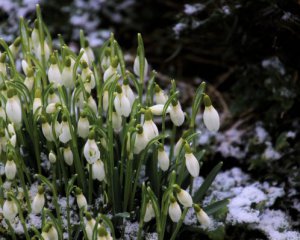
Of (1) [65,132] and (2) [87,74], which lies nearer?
(1) [65,132]

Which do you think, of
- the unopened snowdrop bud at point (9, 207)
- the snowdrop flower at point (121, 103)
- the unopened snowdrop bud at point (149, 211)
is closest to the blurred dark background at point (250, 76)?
the unopened snowdrop bud at point (149, 211)

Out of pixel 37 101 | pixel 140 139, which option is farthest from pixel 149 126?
pixel 37 101

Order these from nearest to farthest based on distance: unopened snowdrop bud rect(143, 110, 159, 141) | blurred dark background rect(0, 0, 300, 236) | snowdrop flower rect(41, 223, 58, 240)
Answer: snowdrop flower rect(41, 223, 58, 240), unopened snowdrop bud rect(143, 110, 159, 141), blurred dark background rect(0, 0, 300, 236)

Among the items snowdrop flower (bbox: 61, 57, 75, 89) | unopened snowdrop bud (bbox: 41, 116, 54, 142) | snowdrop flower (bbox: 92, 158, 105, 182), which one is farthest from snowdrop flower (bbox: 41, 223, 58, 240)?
snowdrop flower (bbox: 61, 57, 75, 89)

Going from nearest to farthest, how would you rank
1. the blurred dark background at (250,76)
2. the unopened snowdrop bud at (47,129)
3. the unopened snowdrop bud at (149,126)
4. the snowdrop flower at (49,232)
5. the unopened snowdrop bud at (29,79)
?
1. the snowdrop flower at (49,232)
2. the unopened snowdrop bud at (149,126)
3. the unopened snowdrop bud at (47,129)
4. the unopened snowdrop bud at (29,79)
5. the blurred dark background at (250,76)

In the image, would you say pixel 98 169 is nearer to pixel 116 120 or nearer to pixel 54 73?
pixel 116 120

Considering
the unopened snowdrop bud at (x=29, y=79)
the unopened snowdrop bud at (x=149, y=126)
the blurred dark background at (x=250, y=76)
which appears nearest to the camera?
the unopened snowdrop bud at (x=149, y=126)

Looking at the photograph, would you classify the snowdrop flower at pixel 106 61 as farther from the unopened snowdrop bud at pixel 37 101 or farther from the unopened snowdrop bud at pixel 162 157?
the unopened snowdrop bud at pixel 162 157

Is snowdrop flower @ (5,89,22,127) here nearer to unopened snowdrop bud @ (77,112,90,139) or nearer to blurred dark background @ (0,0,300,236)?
unopened snowdrop bud @ (77,112,90,139)
